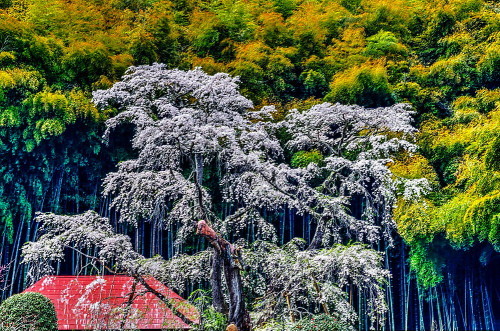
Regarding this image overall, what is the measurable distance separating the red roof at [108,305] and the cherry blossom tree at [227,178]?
34cm

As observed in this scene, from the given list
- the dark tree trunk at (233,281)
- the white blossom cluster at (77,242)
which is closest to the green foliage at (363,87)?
the dark tree trunk at (233,281)

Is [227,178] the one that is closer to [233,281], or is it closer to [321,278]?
[321,278]

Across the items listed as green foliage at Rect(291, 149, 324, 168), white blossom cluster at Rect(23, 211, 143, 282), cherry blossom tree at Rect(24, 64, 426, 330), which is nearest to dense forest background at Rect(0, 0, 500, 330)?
green foliage at Rect(291, 149, 324, 168)

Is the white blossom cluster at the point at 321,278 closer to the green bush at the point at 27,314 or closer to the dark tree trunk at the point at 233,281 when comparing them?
the dark tree trunk at the point at 233,281

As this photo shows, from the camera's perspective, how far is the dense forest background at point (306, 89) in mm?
7680

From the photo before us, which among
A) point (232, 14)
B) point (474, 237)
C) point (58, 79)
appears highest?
point (232, 14)

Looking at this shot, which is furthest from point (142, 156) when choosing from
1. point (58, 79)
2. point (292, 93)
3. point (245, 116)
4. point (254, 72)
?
point (292, 93)

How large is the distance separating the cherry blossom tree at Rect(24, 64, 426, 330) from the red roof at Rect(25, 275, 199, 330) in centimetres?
34

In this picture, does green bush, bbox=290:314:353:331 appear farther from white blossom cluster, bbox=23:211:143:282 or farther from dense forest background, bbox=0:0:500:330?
dense forest background, bbox=0:0:500:330

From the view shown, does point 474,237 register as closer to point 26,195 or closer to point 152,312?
point 152,312

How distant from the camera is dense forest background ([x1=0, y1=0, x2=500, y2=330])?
7.68 m

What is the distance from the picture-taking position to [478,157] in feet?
24.0

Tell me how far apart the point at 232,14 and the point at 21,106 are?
4858 millimetres

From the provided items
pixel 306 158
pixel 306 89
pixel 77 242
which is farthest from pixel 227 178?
pixel 306 89
